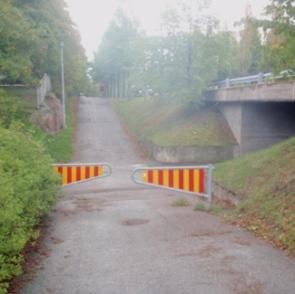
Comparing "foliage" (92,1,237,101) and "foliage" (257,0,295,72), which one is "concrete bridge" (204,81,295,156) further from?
"foliage" (257,0,295,72)

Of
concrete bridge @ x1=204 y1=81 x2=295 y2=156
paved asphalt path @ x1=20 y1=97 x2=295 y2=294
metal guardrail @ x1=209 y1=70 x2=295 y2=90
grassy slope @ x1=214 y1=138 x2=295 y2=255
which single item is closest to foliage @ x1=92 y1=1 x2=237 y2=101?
metal guardrail @ x1=209 y1=70 x2=295 y2=90

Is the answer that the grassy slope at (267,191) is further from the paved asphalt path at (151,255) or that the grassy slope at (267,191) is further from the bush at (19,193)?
the bush at (19,193)

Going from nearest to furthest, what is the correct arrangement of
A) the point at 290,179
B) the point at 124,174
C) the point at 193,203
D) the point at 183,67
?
1. the point at 290,179
2. the point at 193,203
3. the point at 124,174
4. the point at 183,67

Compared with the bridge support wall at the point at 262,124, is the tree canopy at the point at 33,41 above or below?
above

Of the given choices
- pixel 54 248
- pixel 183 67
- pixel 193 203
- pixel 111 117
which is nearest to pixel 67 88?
pixel 111 117

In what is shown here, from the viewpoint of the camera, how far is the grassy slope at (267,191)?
7465mm

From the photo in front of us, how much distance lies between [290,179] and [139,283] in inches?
205

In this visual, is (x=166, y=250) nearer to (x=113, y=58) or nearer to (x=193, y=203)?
(x=193, y=203)

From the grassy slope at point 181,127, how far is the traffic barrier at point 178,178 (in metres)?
13.6

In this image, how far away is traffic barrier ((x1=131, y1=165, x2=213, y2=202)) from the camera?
9.88m

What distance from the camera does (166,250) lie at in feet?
21.9

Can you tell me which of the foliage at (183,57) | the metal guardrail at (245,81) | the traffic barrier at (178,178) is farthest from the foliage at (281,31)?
the foliage at (183,57)

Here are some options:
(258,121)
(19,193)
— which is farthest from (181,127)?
(19,193)

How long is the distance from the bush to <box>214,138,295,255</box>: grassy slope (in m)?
3.63
